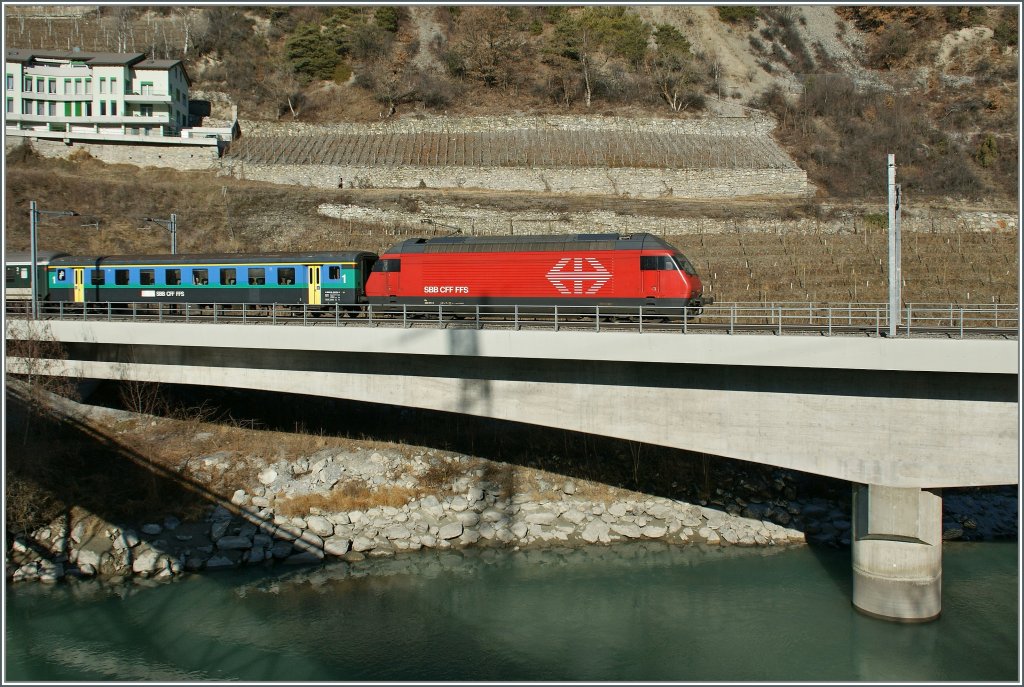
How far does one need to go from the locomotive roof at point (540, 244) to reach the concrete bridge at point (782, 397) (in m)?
6.65

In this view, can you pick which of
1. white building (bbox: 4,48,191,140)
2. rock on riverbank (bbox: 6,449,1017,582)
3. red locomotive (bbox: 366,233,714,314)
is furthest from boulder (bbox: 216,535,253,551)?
white building (bbox: 4,48,191,140)

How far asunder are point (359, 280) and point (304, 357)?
6.16 metres

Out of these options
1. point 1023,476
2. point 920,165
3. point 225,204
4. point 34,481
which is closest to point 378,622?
point 34,481

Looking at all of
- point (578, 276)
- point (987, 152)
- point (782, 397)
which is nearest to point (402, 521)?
point (578, 276)

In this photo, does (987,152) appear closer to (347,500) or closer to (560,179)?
(560,179)

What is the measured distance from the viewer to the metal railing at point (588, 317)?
17.5 m

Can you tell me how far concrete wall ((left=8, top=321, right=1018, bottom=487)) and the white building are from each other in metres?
51.5

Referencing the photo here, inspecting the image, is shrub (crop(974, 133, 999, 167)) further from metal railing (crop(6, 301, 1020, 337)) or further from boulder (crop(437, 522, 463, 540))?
boulder (crop(437, 522, 463, 540))

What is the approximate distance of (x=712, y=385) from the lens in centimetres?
1681

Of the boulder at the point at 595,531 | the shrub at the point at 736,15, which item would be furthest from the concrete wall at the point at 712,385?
the shrub at the point at 736,15

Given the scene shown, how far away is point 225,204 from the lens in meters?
49.4

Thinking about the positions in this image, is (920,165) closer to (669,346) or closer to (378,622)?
(669,346)

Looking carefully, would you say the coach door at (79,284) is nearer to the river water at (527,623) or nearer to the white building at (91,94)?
the river water at (527,623)

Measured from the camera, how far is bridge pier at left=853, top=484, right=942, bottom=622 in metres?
15.4
